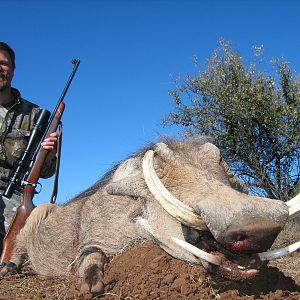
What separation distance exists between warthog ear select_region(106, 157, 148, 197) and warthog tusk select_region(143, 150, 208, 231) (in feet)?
1.12

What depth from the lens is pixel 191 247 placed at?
3041 mm

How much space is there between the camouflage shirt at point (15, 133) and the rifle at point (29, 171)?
0.27m

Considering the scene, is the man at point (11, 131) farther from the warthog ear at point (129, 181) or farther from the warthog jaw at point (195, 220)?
the warthog jaw at point (195, 220)

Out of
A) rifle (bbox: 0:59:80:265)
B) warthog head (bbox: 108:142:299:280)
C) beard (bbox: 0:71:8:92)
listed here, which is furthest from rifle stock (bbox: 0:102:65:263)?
warthog head (bbox: 108:142:299:280)

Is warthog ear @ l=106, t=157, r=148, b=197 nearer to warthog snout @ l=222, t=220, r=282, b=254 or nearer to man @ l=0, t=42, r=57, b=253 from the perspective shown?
warthog snout @ l=222, t=220, r=282, b=254

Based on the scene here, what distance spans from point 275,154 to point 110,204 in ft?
37.0

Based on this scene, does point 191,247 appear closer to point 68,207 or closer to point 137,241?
point 137,241

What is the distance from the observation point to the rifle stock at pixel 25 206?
17.1 feet

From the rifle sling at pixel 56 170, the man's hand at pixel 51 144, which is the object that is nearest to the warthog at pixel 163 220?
the rifle sling at pixel 56 170

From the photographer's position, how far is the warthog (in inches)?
117

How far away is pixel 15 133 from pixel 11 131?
6 cm

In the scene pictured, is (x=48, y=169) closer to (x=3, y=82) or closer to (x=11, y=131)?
(x=11, y=131)

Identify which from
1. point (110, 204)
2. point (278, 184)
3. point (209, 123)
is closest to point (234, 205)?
point (110, 204)

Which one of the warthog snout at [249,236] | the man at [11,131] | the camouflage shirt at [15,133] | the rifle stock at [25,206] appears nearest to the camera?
the warthog snout at [249,236]
